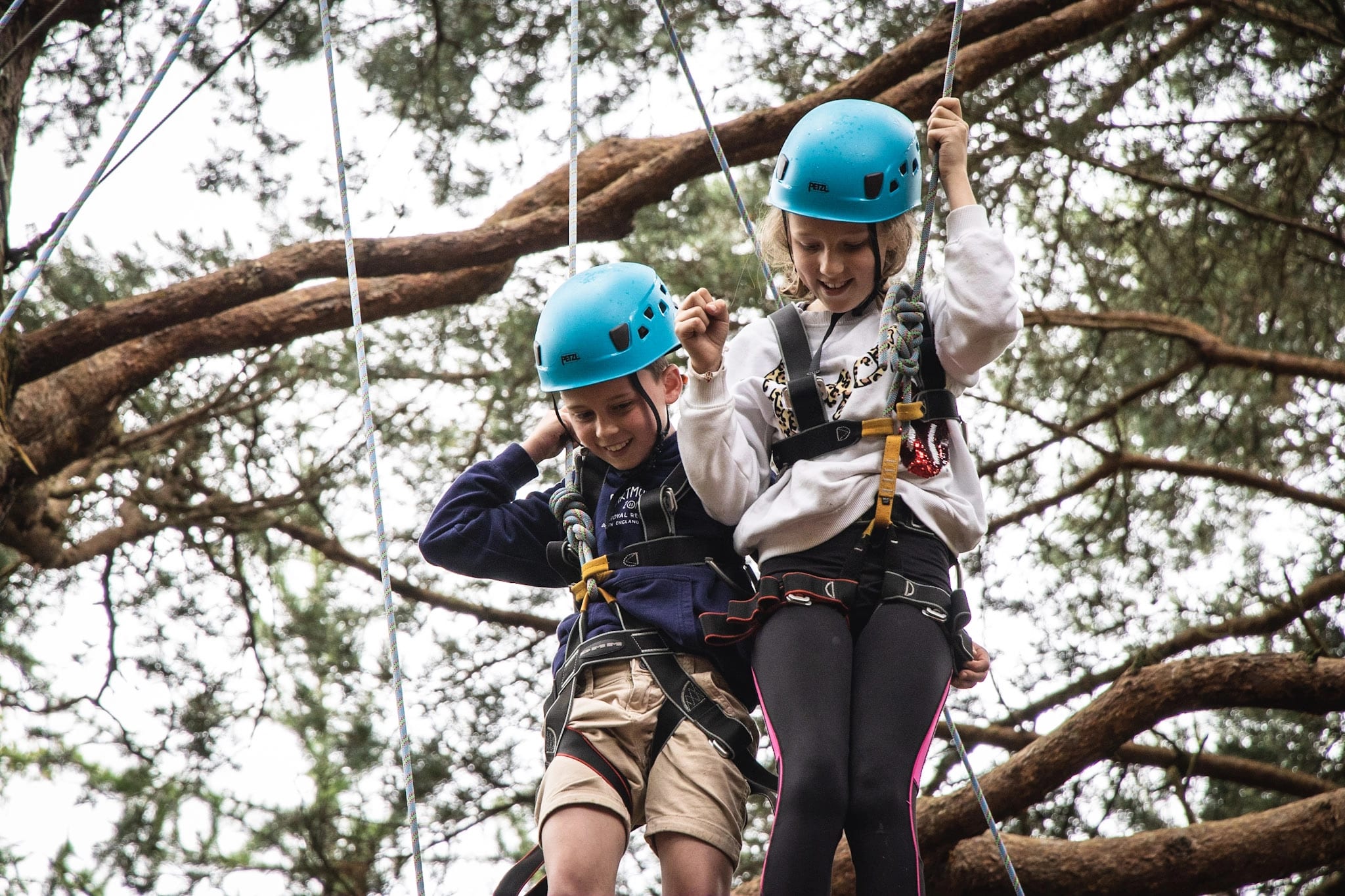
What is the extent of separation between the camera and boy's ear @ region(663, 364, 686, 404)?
2.45 meters

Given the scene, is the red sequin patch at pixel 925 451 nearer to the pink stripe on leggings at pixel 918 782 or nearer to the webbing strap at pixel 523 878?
the pink stripe on leggings at pixel 918 782

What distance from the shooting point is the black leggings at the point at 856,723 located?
6.37 ft

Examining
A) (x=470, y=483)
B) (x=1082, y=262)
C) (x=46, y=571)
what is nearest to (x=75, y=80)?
(x=46, y=571)

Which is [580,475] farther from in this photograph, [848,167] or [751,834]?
[751,834]

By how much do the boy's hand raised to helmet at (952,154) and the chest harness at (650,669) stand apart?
640mm

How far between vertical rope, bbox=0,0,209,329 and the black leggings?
153 centimetres

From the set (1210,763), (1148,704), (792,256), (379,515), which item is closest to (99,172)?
(379,515)

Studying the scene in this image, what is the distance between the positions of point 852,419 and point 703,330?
0.32 m

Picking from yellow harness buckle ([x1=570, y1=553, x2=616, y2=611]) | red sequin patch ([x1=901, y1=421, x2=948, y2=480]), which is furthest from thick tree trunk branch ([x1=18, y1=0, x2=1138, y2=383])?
red sequin patch ([x1=901, y1=421, x2=948, y2=480])

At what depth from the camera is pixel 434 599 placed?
5.84 metres

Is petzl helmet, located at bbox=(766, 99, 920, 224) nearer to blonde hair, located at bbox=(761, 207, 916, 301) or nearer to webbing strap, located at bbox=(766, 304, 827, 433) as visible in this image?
blonde hair, located at bbox=(761, 207, 916, 301)

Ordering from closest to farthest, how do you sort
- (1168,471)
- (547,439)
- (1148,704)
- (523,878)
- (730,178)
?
(523,878), (547,439), (730,178), (1148,704), (1168,471)

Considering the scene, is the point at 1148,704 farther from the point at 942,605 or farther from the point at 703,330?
the point at 703,330

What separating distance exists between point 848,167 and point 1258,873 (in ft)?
8.78
